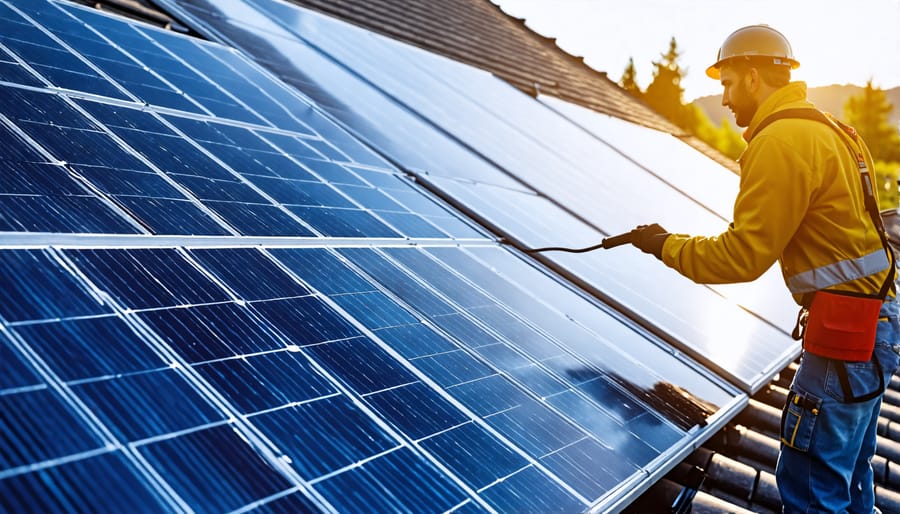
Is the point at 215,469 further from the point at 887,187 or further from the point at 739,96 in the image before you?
the point at 887,187

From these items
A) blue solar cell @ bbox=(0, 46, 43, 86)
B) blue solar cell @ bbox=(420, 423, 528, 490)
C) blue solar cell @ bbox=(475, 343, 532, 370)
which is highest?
blue solar cell @ bbox=(0, 46, 43, 86)

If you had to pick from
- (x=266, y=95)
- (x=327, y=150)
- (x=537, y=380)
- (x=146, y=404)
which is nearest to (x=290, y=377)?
(x=146, y=404)

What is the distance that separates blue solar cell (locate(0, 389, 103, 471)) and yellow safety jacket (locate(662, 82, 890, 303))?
280cm

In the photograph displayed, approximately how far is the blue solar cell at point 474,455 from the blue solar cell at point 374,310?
2.12ft

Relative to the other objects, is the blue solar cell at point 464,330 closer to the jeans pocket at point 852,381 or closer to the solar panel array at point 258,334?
the solar panel array at point 258,334

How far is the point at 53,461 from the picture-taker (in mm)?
1812

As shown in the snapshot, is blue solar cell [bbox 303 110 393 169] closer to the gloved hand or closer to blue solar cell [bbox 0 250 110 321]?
the gloved hand

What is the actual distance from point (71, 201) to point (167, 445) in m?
1.34

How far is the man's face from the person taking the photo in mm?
4031

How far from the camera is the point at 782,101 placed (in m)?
3.82

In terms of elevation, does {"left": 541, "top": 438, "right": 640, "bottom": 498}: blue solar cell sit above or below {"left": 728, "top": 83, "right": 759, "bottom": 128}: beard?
below

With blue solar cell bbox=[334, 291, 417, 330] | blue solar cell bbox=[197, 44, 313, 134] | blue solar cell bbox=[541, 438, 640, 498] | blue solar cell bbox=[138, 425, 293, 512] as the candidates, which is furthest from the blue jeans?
blue solar cell bbox=[197, 44, 313, 134]

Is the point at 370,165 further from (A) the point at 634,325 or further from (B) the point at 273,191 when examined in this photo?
(A) the point at 634,325

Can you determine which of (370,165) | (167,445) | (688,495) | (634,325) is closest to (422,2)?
(370,165)
